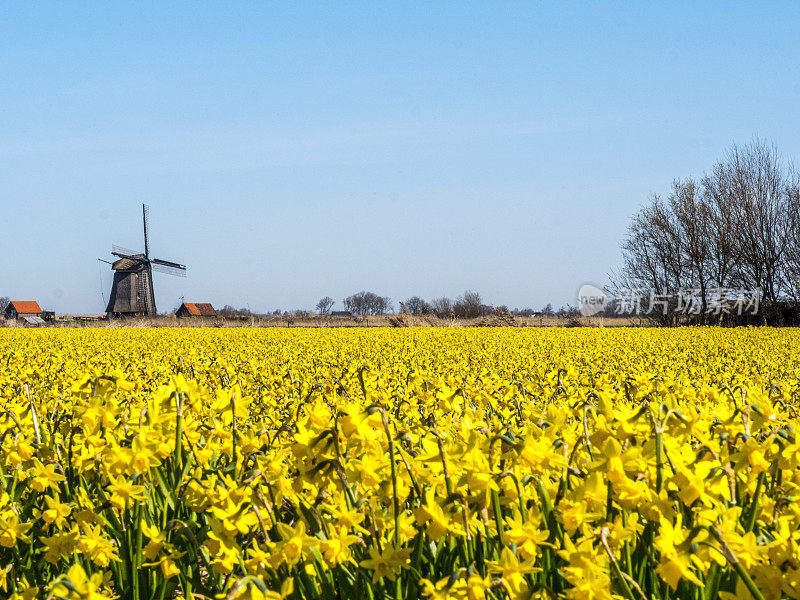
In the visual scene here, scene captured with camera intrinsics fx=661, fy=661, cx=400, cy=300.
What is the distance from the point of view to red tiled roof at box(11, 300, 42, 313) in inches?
2657

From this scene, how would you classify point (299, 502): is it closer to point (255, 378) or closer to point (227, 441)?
point (227, 441)

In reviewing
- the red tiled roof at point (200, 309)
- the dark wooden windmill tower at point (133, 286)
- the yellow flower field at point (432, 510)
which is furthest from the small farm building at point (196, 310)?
the yellow flower field at point (432, 510)

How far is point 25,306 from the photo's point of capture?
2692 inches

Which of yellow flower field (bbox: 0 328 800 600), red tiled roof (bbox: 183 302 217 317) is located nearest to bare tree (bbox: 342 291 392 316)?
red tiled roof (bbox: 183 302 217 317)

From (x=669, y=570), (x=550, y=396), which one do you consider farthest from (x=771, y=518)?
(x=550, y=396)

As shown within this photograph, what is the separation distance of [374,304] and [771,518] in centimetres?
10113

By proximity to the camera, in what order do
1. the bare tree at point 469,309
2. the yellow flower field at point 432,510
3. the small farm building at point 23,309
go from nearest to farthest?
1. the yellow flower field at point 432,510
2. the bare tree at point 469,309
3. the small farm building at point 23,309

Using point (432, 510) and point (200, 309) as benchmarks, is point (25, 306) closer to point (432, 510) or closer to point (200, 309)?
point (200, 309)

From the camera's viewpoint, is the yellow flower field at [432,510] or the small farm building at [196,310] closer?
the yellow flower field at [432,510]

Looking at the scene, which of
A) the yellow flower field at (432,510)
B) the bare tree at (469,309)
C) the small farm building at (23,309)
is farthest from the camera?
the small farm building at (23,309)

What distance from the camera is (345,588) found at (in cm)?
198

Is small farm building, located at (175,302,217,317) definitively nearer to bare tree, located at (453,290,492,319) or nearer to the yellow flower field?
bare tree, located at (453,290,492,319)

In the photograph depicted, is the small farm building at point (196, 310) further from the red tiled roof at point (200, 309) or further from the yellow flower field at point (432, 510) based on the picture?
the yellow flower field at point (432, 510)

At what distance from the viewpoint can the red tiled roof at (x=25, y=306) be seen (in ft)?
221
